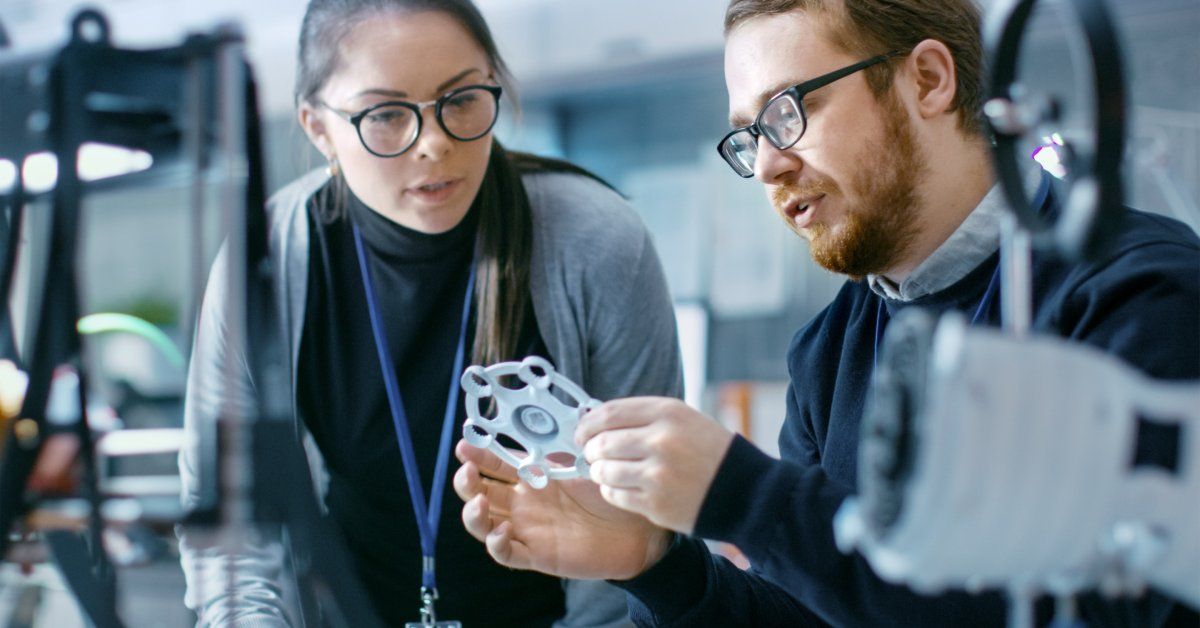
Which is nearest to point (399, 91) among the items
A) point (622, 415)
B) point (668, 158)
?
point (622, 415)

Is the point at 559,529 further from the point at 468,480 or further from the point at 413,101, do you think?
the point at 413,101

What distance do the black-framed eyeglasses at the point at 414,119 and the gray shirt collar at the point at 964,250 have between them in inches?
20.4

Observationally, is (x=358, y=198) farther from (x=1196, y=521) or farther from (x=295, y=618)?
(x=1196, y=521)

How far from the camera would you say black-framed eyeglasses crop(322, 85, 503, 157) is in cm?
126

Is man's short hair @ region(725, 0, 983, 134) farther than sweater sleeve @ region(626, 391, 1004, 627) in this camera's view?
Yes

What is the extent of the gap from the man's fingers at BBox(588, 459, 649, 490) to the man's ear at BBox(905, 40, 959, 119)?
1.79 ft

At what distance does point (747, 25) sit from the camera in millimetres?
1128

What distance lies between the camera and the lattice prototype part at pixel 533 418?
0.90m

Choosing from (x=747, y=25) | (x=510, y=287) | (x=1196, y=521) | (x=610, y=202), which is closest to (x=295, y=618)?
(x=510, y=287)

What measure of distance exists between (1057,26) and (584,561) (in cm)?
213

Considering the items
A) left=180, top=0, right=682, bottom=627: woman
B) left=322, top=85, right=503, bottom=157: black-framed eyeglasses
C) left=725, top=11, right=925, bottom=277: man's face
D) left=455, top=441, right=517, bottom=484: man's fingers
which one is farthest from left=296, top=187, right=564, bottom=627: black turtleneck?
left=725, top=11, right=925, bottom=277: man's face

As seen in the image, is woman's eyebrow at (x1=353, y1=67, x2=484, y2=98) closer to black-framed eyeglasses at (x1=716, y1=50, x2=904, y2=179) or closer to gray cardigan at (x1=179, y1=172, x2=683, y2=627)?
gray cardigan at (x1=179, y1=172, x2=683, y2=627)

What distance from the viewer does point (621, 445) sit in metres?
0.79

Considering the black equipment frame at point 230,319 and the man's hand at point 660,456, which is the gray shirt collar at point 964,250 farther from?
the black equipment frame at point 230,319
